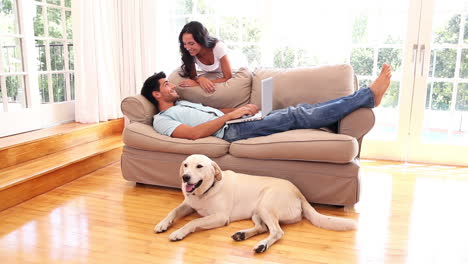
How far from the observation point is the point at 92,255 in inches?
72.9

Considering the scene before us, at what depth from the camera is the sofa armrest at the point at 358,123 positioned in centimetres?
239

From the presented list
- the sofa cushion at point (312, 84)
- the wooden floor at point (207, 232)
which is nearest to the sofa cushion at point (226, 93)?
the sofa cushion at point (312, 84)

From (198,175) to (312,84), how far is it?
4.33 ft

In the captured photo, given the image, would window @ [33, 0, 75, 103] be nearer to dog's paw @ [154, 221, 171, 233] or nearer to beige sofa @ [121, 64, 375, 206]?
beige sofa @ [121, 64, 375, 206]

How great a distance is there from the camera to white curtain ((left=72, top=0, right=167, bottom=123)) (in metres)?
3.70

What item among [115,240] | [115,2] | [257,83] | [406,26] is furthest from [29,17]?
[406,26]

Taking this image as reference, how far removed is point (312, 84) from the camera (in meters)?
2.89

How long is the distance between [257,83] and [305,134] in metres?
0.87

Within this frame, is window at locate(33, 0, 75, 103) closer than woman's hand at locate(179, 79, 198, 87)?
No

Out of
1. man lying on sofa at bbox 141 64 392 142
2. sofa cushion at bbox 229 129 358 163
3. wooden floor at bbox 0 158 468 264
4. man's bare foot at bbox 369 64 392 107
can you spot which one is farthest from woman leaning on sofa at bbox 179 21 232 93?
man's bare foot at bbox 369 64 392 107

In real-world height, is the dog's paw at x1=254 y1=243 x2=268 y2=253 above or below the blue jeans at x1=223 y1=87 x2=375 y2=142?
below

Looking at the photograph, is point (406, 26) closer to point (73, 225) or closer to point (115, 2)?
point (115, 2)

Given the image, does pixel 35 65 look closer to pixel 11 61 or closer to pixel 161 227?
pixel 11 61

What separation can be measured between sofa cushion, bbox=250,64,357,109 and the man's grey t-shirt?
528 mm
